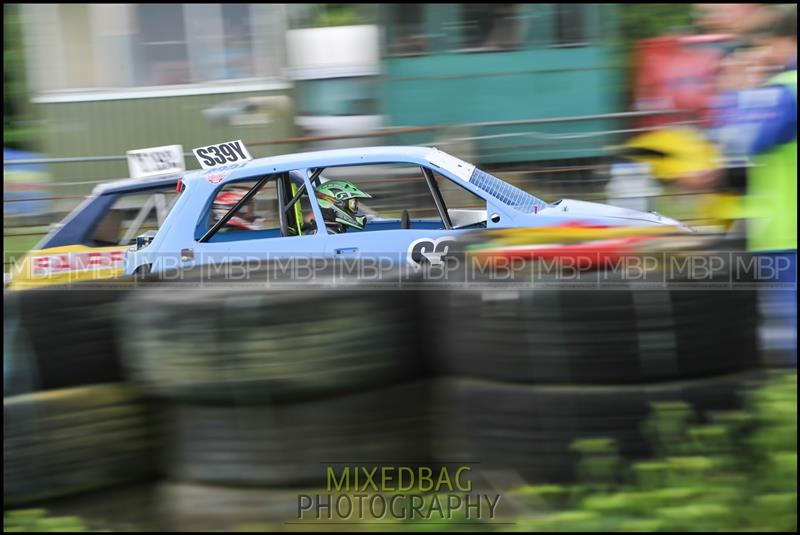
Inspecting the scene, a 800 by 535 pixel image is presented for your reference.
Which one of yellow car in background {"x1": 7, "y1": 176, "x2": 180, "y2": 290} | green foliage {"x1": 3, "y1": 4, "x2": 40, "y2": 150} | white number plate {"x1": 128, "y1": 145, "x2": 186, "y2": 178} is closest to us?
yellow car in background {"x1": 7, "y1": 176, "x2": 180, "y2": 290}

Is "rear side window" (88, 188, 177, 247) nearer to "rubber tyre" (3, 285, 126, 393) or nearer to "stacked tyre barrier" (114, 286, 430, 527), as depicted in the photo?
"rubber tyre" (3, 285, 126, 393)

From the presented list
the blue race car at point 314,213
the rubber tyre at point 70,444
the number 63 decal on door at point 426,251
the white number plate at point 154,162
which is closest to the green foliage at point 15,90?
the white number plate at point 154,162

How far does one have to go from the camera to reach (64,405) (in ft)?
10.8

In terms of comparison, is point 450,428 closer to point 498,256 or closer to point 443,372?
point 443,372

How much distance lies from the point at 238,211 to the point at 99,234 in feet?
4.12

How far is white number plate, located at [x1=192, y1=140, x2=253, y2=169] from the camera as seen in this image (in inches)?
263

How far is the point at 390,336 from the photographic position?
3186 mm

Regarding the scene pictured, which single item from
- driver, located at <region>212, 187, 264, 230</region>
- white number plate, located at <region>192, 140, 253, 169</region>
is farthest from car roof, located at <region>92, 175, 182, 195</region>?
driver, located at <region>212, 187, 264, 230</region>

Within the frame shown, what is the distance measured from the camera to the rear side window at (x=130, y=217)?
269 inches

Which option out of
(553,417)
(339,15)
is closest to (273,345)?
(553,417)

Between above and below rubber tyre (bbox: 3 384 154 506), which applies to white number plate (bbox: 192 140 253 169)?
above

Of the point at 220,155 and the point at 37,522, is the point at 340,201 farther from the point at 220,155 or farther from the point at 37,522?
the point at 37,522

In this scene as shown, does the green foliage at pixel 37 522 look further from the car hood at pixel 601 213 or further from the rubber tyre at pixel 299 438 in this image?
the car hood at pixel 601 213

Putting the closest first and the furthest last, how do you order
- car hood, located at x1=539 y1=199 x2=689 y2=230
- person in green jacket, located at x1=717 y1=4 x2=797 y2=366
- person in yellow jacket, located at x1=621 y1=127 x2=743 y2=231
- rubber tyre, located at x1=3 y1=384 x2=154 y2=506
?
rubber tyre, located at x1=3 y1=384 x2=154 y2=506 < person in green jacket, located at x1=717 y1=4 x2=797 y2=366 < car hood, located at x1=539 y1=199 x2=689 y2=230 < person in yellow jacket, located at x1=621 y1=127 x2=743 y2=231
